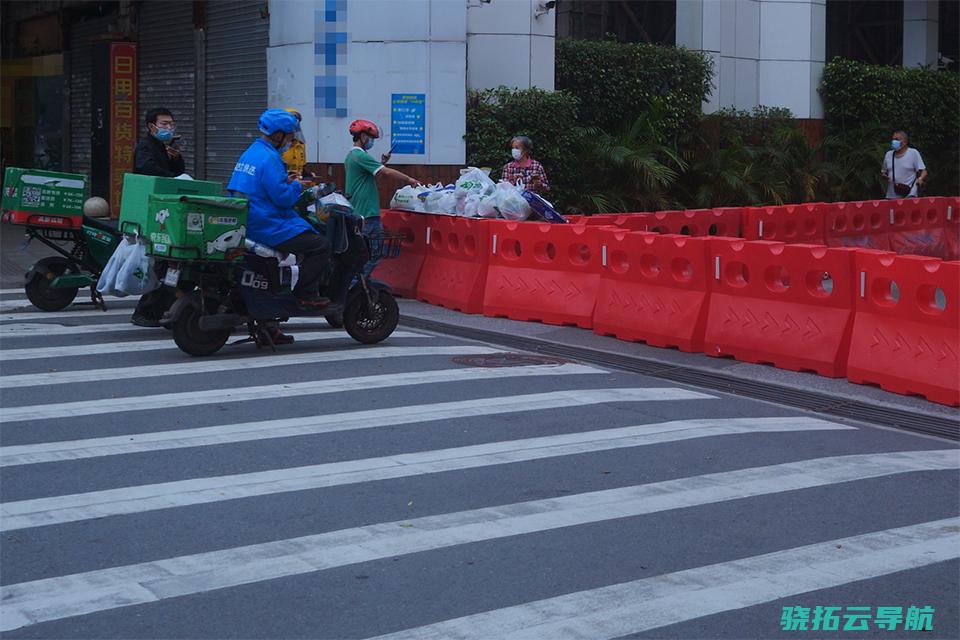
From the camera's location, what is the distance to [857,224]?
68.0 ft

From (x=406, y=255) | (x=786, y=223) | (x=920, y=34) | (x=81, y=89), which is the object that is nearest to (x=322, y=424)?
(x=406, y=255)

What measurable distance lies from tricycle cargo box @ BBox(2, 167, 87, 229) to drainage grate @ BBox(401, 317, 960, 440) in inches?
145

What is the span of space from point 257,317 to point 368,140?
136 inches

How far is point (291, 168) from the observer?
15.0 metres

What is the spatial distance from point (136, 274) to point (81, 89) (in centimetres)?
1860

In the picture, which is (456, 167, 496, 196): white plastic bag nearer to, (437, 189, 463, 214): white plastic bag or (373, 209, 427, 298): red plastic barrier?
(437, 189, 463, 214): white plastic bag

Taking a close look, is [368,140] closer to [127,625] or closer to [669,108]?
[127,625]

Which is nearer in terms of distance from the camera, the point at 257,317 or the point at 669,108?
the point at 257,317

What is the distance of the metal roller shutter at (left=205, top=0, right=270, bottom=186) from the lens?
21.6m

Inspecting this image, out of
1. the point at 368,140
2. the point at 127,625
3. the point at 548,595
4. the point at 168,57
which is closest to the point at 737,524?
the point at 548,595

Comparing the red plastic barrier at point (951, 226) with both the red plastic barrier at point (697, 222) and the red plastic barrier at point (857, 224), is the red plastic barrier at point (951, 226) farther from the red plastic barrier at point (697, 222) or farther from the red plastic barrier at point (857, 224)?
the red plastic barrier at point (697, 222)

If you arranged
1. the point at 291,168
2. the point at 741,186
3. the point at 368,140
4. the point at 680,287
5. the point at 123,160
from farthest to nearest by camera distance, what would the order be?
the point at 123,160 < the point at 741,186 < the point at 291,168 < the point at 368,140 < the point at 680,287

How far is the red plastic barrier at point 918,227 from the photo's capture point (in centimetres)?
2180

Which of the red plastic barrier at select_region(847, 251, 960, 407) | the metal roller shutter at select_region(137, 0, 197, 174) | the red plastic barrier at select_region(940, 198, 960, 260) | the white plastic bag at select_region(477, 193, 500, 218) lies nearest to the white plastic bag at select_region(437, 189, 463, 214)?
the white plastic bag at select_region(477, 193, 500, 218)
